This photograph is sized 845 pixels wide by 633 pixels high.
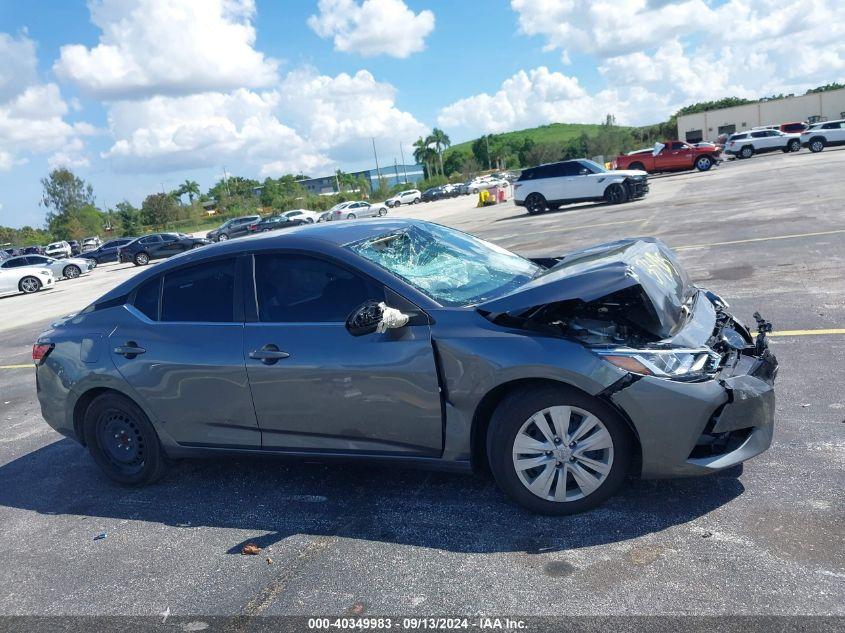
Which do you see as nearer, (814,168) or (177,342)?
(177,342)

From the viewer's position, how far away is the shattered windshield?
13.8 ft

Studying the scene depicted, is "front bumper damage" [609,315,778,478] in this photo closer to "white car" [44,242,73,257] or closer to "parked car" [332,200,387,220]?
"parked car" [332,200,387,220]

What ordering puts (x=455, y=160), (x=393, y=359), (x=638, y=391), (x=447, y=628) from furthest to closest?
(x=455, y=160) → (x=393, y=359) → (x=638, y=391) → (x=447, y=628)

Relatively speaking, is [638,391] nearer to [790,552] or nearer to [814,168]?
[790,552]

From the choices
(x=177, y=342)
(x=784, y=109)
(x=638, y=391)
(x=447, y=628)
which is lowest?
(x=447, y=628)

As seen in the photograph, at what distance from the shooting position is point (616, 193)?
82.5ft

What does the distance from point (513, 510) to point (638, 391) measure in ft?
3.33

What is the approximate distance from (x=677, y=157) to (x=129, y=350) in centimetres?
4001

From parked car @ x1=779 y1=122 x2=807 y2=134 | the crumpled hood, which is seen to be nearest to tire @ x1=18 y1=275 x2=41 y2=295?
the crumpled hood

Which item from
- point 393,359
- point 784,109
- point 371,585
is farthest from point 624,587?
point 784,109

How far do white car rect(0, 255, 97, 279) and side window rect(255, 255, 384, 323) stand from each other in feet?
94.6

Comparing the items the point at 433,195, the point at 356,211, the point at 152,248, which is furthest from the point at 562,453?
the point at 433,195

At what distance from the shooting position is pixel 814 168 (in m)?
27.0

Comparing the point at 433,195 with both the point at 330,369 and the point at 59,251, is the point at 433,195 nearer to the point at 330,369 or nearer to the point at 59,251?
the point at 59,251
